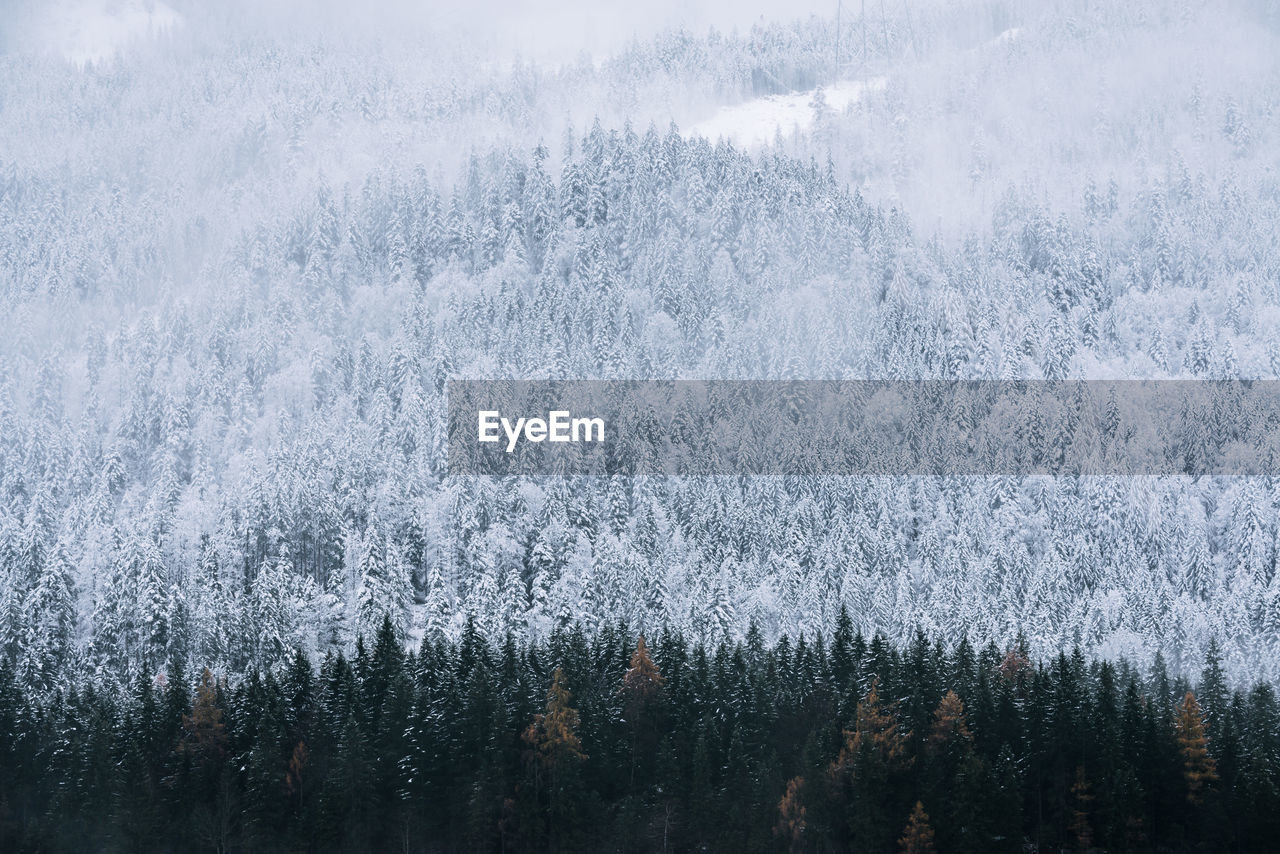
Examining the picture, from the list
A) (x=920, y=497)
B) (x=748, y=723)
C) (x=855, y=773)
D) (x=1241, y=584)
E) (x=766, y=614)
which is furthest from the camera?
(x=920, y=497)

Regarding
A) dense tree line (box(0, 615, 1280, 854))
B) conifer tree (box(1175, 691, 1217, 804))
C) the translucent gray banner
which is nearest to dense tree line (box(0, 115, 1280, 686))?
the translucent gray banner

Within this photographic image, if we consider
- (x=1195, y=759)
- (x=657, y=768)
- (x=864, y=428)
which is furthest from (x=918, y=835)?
(x=864, y=428)

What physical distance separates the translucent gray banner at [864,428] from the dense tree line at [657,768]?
73920 millimetres

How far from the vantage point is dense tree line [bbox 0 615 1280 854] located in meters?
80.0

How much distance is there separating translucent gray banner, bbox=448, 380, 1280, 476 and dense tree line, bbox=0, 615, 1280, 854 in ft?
243

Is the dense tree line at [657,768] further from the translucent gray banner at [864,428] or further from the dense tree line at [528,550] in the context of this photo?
the translucent gray banner at [864,428]

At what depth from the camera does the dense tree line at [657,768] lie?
262ft

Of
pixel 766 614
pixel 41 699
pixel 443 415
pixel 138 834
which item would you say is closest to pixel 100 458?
pixel 443 415

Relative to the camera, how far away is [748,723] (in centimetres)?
8688

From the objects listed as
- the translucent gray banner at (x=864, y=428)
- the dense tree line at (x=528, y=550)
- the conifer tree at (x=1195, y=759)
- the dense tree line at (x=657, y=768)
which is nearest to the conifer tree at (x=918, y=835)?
the dense tree line at (x=657, y=768)

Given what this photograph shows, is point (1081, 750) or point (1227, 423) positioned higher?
point (1227, 423)

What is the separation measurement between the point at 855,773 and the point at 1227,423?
4807 inches

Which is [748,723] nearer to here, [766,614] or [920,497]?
[766,614]

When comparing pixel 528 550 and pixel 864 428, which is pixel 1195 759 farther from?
pixel 864 428
